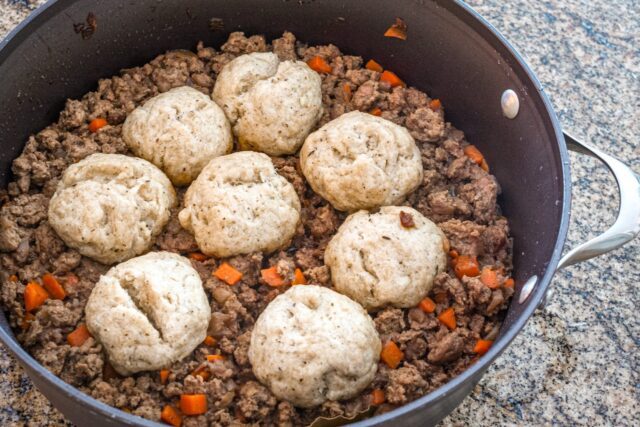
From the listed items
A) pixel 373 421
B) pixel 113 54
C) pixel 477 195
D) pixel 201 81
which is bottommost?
pixel 477 195

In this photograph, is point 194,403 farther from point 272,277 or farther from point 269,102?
point 269,102

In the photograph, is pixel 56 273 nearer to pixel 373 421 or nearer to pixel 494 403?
pixel 373 421

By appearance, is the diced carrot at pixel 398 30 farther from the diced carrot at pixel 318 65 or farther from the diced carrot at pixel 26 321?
the diced carrot at pixel 26 321

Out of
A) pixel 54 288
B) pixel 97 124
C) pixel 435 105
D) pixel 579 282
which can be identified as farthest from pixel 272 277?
pixel 579 282

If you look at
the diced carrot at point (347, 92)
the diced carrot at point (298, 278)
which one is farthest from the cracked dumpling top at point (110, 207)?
the diced carrot at point (347, 92)

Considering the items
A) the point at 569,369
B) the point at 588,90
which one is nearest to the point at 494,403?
the point at 569,369

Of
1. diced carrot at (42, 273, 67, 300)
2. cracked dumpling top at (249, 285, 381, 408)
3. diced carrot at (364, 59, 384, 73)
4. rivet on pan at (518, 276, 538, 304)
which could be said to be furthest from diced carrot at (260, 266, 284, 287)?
diced carrot at (364, 59, 384, 73)

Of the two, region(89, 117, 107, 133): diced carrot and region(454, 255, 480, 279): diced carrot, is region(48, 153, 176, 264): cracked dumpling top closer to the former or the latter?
region(89, 117, 107, 133): diced carrot
